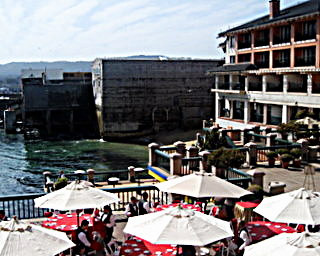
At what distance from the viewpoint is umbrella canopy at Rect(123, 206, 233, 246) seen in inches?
362

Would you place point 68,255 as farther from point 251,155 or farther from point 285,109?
point 285,109

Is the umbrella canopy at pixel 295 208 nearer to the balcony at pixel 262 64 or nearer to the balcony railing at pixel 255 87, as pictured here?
the balcony railing at pixel 255 87

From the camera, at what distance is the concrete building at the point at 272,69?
133 feet

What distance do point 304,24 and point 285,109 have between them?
8236 millimetres

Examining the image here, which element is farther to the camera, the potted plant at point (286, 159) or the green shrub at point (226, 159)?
the potted plant at point (286, 159)

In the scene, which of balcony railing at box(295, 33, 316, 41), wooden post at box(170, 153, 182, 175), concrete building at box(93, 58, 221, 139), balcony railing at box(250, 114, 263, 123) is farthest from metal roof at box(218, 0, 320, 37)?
wooden post at box(170, 153, 182, 175)

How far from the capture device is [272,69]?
45781 millimetres

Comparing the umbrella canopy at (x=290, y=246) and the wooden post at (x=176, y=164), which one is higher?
the umbrella canopy at (x=290, y=246)

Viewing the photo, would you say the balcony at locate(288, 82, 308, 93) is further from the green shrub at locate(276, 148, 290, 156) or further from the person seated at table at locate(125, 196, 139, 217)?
the person seated at table at locate(125, 196, 139, 217)

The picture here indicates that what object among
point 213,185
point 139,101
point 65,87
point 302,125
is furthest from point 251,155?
point 65,87

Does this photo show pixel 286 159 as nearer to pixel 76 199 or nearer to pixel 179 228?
pixel 76 199

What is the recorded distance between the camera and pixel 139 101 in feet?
228

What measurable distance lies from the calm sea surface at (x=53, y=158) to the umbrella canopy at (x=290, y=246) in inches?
1173

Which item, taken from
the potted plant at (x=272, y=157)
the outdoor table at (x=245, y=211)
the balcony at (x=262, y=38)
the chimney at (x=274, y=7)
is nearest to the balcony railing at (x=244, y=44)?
the balcony at (x=262, y=38)
